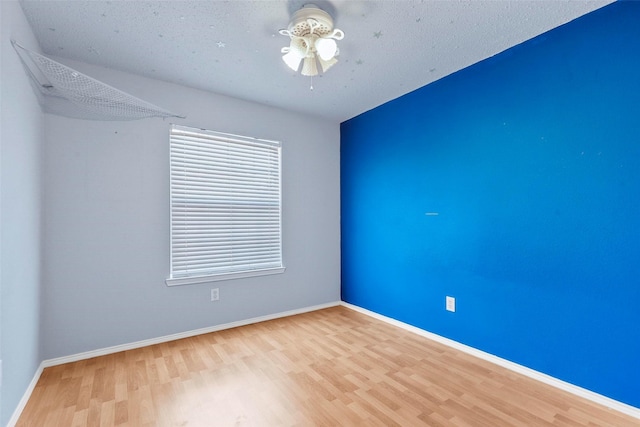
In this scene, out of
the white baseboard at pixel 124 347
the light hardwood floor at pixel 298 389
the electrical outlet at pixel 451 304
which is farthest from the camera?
the electrical outlet at pixel 451 304

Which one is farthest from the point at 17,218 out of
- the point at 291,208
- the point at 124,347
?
the point at 291,208

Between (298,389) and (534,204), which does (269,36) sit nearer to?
(534,204)

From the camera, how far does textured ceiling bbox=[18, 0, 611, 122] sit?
182 centimetres

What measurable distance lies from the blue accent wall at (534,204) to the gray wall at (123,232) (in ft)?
5.35

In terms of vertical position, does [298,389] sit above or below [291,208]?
below

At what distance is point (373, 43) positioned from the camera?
219 centimetres

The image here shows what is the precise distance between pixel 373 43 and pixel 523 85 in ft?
3.87

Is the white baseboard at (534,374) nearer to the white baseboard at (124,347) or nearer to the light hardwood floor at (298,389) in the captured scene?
the light hardwood floor at (298,389)

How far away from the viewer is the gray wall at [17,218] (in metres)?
1.52

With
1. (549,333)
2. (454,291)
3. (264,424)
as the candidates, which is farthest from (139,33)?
(549,333)

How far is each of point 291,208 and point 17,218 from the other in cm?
233

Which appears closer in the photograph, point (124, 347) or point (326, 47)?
point (326, 47)

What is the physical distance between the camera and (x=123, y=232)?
2.57 meters

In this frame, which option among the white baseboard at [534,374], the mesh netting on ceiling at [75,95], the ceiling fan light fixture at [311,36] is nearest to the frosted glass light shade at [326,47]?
the ceiling fan light fixture at [311,36]
